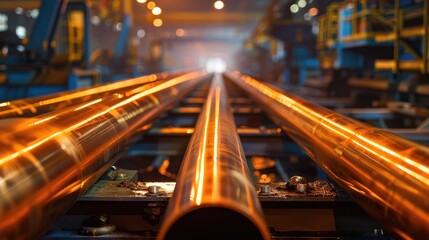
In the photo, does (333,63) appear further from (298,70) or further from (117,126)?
(117,126)

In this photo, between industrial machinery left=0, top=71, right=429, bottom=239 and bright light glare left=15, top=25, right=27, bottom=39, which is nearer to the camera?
industrial machinery left=0, top=71, right=429, bottom=239

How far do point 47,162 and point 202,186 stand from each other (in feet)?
1.58

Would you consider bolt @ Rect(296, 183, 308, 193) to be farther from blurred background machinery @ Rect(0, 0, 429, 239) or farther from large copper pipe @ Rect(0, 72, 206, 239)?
large copper pipe @ Rect(0, 72, 206, 239)

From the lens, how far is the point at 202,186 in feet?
4.99

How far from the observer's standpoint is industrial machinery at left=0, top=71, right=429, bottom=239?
4.80 feet

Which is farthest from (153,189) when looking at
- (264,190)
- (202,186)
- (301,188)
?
(202,186)

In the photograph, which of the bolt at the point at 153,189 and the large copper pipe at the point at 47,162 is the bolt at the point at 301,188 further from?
the large copper pipe at the point at 47,162

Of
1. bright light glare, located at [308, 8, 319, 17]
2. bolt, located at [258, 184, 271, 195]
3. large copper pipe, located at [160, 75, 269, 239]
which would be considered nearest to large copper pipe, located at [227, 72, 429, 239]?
bolt, located at [258, 184, 271, 195]

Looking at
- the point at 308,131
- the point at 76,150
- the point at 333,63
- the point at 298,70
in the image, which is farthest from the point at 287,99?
the point at 298,70

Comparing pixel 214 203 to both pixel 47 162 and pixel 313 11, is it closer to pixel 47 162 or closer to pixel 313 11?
pixel 47 162

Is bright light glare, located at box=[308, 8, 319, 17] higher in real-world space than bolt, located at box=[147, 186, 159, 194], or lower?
higher

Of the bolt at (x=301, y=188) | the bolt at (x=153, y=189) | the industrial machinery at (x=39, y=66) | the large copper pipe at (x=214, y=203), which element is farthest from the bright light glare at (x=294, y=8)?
the large copper pipe at (x=214, y=203)

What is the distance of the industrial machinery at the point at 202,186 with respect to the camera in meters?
1.46

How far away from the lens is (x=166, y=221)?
55.2 inches
